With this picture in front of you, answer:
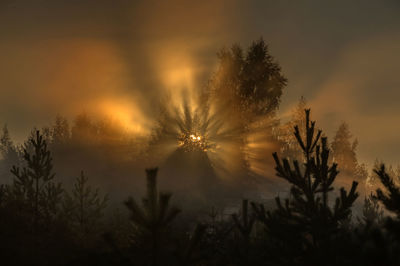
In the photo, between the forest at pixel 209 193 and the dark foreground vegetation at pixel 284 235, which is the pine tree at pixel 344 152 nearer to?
the forest at pixel 209 193

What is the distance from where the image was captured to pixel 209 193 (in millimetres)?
27969

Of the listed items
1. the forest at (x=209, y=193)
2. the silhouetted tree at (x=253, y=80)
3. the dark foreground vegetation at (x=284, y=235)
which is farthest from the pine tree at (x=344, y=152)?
the dark foreground vegetation at (x=284, y=235)

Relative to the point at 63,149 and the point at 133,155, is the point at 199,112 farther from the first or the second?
the point at 63,149

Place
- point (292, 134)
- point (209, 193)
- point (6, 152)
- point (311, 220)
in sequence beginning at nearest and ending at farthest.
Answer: point (311, 220) < point (209, 193) < point (292, 134) < point (6, 152)

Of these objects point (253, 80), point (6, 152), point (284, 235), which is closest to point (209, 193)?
point (253, 80)

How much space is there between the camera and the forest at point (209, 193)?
5.68 metres

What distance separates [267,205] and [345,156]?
3172 cm

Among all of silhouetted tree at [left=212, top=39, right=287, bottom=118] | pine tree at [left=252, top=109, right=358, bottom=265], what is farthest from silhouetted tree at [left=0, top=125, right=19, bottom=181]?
pine tree at [left=252, top=109, right=358, bottom=265]

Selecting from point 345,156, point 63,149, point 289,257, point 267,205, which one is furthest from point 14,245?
point 345,156

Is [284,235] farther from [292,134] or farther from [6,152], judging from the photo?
[6,152]

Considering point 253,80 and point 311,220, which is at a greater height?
point 253,80

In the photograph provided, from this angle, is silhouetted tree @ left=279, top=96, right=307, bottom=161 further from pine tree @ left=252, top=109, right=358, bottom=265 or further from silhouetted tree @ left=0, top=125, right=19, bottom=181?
silhouetted tree @ left=0, top=125, right=19, bottom=181

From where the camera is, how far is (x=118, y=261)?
620 cm

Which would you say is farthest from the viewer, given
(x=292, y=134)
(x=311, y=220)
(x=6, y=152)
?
(x=6, y=152)
